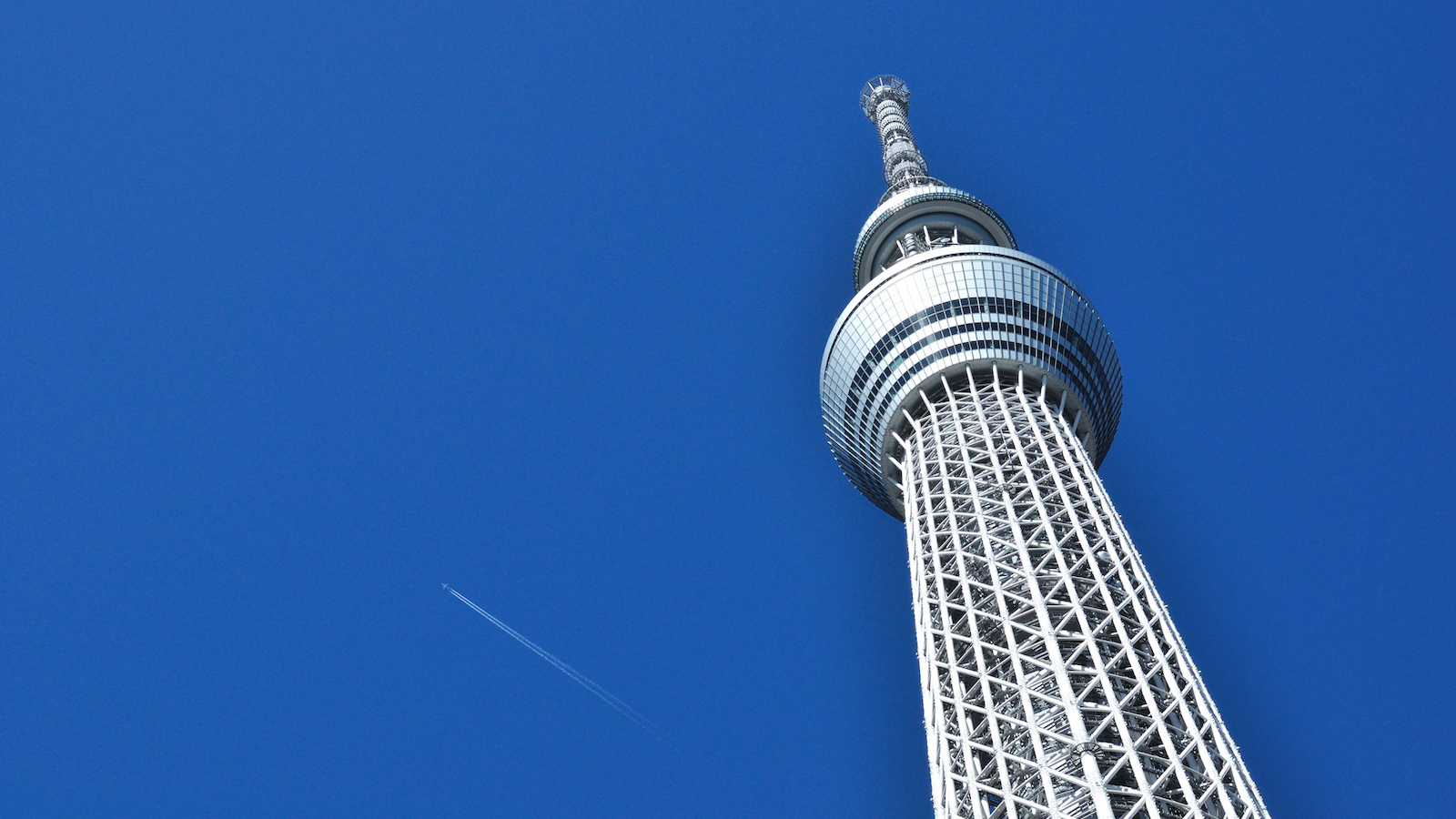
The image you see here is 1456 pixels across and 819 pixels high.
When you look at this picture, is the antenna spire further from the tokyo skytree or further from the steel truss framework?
the steel truss framework

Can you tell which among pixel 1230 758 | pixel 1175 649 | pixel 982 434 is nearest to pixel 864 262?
pixel 982 434

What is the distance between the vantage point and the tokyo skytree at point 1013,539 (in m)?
45.1

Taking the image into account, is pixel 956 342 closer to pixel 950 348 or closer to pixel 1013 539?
pixel 950 348

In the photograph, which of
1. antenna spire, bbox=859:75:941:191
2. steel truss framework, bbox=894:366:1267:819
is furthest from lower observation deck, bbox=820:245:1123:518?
antenna spire, bbox=859:75:941:191

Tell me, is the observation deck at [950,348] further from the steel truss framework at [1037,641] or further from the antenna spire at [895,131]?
the antenna spire at [895,131]

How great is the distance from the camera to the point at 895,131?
379 feet

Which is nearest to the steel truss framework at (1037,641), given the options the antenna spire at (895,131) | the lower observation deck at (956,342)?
the lower observation deck at (956,342)

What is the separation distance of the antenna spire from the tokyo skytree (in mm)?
13017

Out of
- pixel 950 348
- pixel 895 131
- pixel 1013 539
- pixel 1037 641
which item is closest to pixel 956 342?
pixel 950 348

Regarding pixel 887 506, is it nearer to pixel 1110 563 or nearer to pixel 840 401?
pixel 840 401

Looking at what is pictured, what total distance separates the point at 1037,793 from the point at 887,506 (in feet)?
110

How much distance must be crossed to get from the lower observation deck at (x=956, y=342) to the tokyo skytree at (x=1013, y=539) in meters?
0.13

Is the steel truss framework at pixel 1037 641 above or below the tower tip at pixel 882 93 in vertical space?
below

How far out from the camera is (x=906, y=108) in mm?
123062
